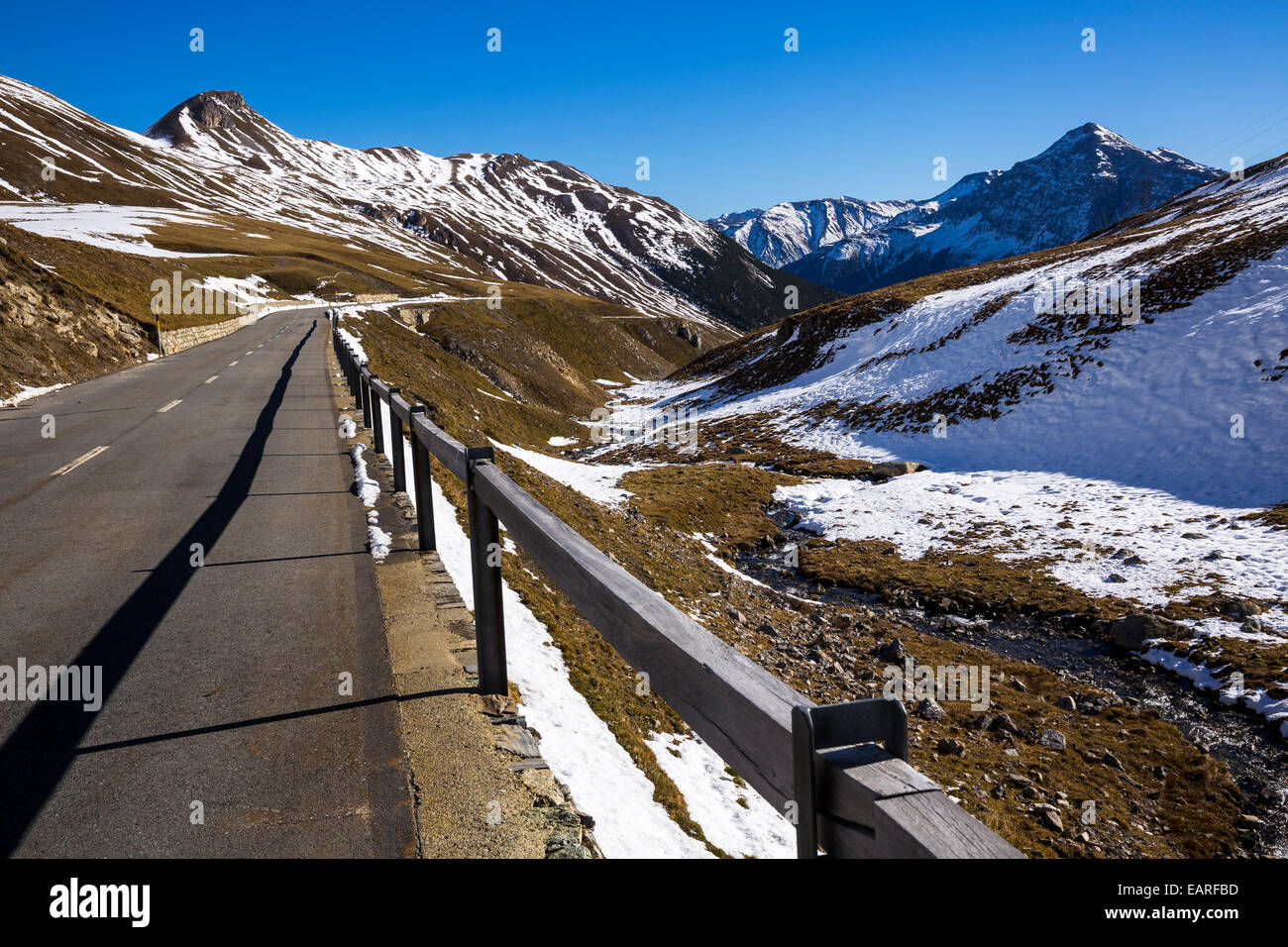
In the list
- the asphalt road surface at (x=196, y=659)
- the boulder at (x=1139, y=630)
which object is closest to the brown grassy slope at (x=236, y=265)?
the asphalt road surface at (x=196, y=659)

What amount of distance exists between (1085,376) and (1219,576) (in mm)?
13988

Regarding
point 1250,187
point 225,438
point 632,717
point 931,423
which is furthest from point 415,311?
point 1250,187

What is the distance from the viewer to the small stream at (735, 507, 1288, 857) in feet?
26.2

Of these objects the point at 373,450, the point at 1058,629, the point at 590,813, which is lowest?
the point at 1058,629

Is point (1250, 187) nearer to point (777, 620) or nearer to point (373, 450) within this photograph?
point (777, 620)

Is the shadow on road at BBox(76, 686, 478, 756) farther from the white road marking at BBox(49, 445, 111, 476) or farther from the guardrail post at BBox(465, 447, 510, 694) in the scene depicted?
the white road marking at BBox(49, 445, 111, 476)

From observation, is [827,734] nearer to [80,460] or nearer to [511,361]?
[80,460]

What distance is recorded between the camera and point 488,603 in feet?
13.8

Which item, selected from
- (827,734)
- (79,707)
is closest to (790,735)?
(827,734)

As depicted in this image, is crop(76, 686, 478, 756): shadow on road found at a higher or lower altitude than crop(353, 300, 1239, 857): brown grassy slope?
higher

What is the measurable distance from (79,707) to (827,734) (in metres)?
4.37

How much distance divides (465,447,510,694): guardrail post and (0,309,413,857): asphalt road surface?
596mm

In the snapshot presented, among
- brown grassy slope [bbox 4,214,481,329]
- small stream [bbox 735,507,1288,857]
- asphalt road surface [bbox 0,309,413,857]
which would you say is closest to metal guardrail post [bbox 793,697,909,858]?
asphalt road surface [bbox 0,309,413,857]

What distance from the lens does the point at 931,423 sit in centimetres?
2758
